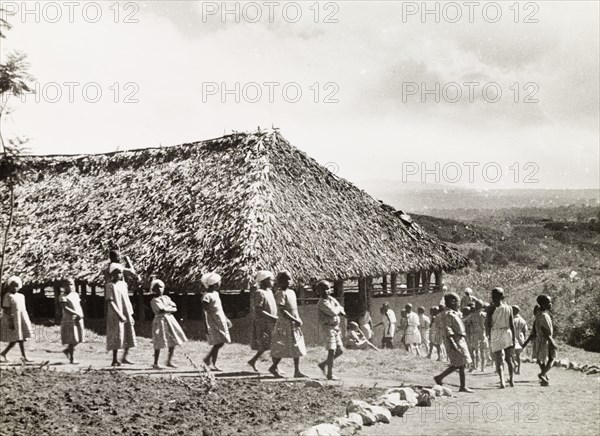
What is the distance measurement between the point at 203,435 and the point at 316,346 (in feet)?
25.0

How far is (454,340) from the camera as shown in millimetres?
10148

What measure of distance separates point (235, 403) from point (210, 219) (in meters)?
8.05

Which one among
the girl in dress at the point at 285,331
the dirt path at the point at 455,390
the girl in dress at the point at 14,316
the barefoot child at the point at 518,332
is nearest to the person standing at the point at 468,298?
the barefoot child at the point at 518,332

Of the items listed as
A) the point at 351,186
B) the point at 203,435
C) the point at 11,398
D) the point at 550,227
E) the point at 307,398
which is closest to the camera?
the point at 203,435

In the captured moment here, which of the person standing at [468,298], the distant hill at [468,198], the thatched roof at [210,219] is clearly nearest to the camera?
the person standing at [468,298]

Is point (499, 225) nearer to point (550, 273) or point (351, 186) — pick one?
point (550, 273)

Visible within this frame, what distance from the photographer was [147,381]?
9.12 metres

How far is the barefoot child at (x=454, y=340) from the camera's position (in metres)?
10.0

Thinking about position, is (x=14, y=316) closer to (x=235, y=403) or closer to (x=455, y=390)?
(x=235, y=403)

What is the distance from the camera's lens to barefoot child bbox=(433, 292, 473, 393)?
10047 millimetres

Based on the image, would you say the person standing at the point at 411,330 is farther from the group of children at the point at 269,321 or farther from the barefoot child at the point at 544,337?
the barefoot child at the point at 544,337

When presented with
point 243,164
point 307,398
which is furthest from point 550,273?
point 307,398

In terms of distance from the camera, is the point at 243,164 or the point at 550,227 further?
the point at 550,227

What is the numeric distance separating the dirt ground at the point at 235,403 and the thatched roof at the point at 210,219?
12.3ft
